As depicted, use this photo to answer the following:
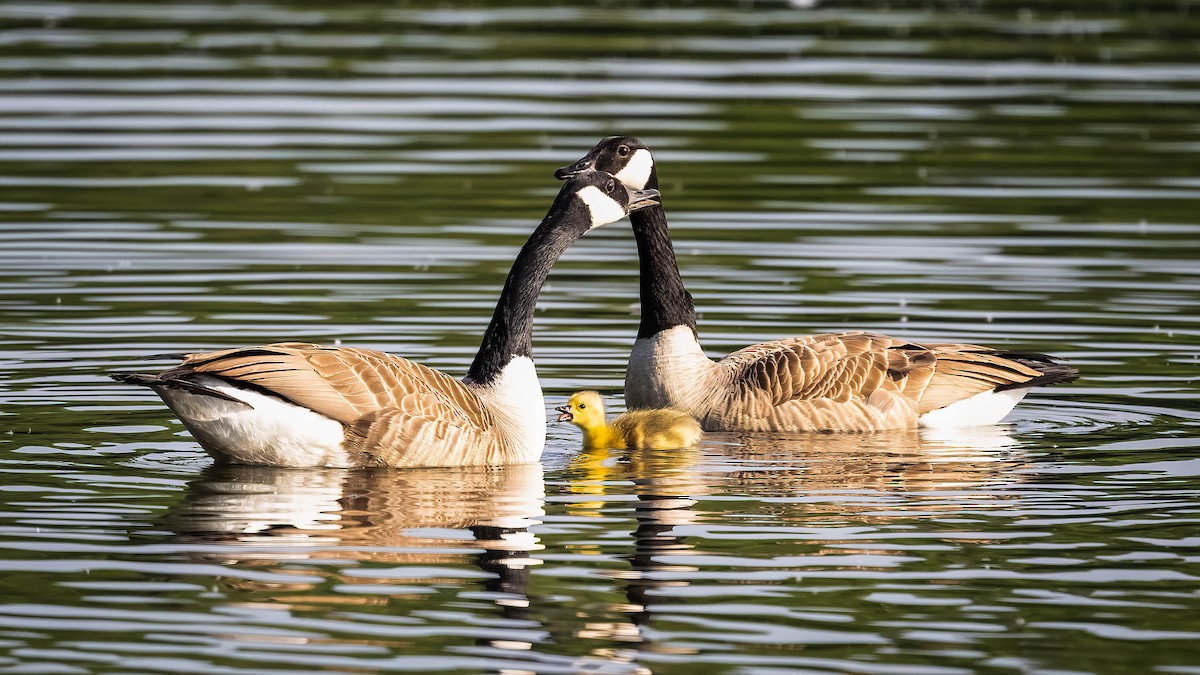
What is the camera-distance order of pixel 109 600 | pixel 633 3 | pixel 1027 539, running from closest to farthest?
pixel 109 600
pixel 1027 539
pixel 633 3

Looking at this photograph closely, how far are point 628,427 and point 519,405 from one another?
127 centimetres

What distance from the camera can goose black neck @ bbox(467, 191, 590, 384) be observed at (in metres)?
14.4

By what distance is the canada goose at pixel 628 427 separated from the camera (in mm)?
14969

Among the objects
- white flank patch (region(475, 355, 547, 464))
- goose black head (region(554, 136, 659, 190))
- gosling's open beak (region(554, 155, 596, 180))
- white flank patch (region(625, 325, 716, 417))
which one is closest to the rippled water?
white flank patch (region(475, 355, 547, 464))

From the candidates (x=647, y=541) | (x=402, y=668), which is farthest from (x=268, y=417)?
(x=402, y=668)

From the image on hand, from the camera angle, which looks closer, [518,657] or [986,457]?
[518,657]

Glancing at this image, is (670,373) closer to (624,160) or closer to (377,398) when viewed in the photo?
(624,160)

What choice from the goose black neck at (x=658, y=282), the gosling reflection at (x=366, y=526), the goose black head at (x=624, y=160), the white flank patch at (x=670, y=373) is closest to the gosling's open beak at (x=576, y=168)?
the goose black head at (x=624, y=160)

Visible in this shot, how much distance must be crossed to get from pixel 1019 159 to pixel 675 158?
5.11 meters

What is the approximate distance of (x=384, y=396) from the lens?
13.4m

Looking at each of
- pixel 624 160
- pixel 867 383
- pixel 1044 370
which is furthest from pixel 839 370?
pixel 624 160

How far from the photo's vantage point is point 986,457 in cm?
1483

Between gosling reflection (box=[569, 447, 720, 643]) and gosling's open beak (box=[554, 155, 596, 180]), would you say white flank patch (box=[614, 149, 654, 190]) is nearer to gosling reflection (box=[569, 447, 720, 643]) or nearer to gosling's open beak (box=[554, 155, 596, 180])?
gosling's open beak (box=[554, 155, 596, 180])

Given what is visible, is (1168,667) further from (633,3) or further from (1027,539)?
(633,3)
